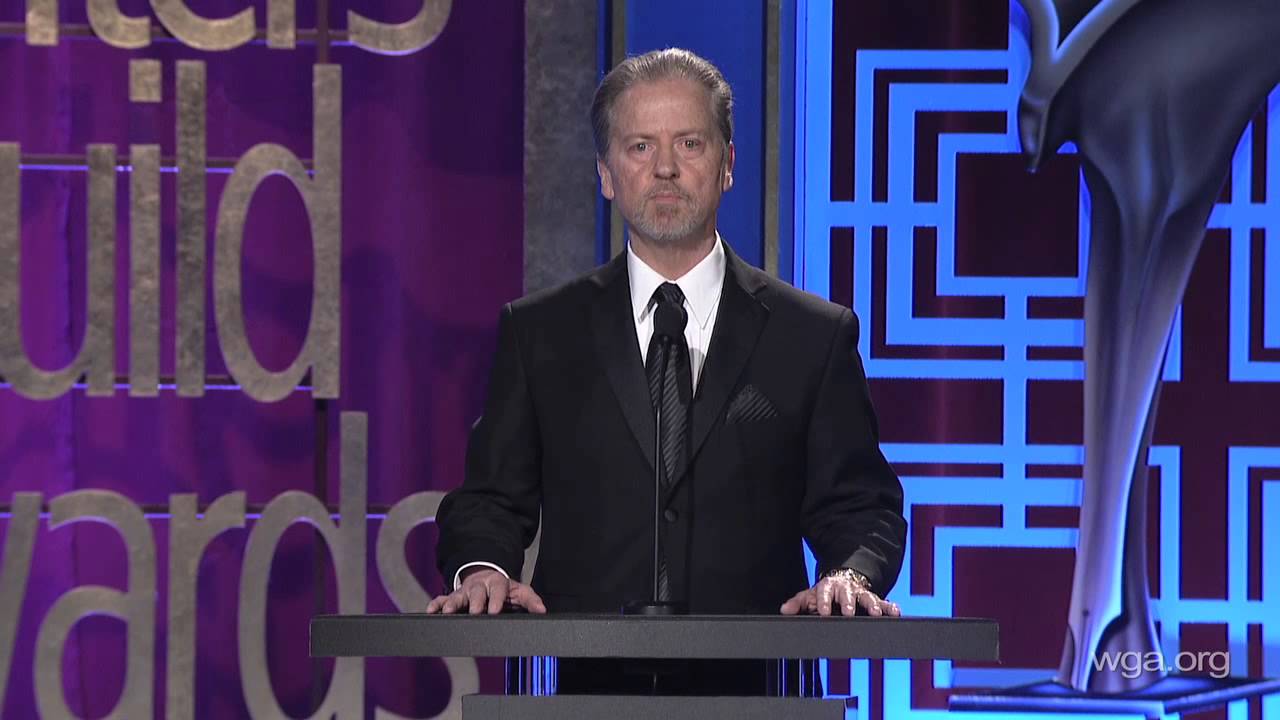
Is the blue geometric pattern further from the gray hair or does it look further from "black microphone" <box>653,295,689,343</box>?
"black microphone" <box>653,295,689,343</box>

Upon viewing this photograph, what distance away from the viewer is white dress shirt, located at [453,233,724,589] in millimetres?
1971

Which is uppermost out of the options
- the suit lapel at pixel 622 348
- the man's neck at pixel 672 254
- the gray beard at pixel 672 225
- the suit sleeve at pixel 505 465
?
the gray beard at pixel 672 225

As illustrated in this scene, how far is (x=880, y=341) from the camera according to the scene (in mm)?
3377

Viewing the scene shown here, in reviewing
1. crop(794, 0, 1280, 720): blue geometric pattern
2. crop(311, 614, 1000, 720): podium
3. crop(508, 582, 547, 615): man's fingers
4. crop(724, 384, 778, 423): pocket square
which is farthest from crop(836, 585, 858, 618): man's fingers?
crop(794, 0, 1280, 720): blue geometric pattern

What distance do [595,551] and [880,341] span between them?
5.07ft

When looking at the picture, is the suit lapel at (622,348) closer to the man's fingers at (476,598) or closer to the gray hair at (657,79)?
the gray hair at (657,79)

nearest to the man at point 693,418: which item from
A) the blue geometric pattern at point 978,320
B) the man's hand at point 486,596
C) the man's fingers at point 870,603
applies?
the man's hand at point 486,596

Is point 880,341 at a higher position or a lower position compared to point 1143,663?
higher

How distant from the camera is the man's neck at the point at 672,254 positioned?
6.54 feet

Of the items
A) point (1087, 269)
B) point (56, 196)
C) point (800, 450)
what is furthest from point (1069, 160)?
point (56, 196)

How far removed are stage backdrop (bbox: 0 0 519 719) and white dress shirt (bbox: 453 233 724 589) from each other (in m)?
1.46

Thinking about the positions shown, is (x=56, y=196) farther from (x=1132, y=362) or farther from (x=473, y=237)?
(x=1132, y=362)

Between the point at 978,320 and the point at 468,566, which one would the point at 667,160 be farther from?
the point at 978,320

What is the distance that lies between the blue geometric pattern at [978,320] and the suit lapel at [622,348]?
1388 mm
